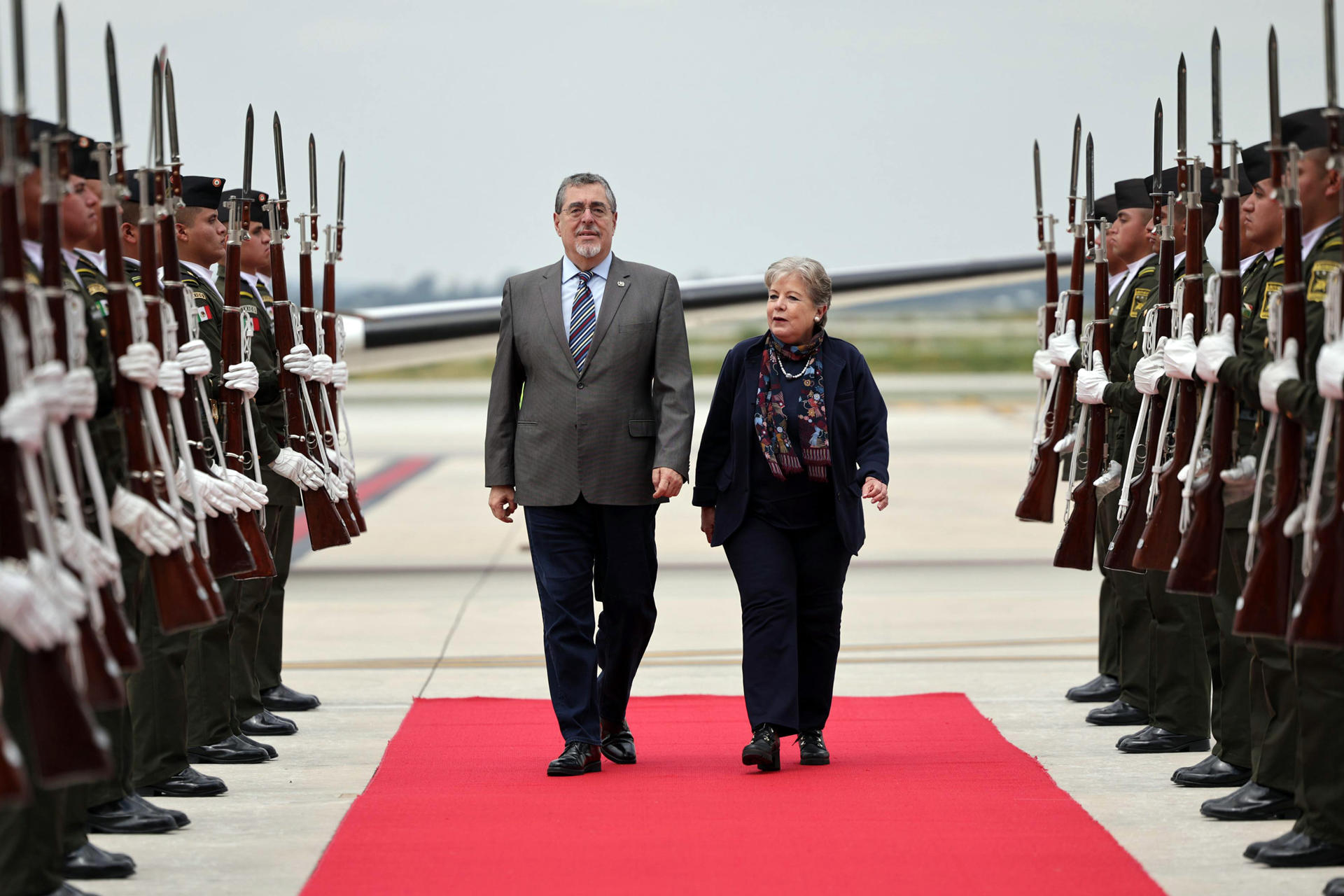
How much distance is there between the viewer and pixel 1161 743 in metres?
5.61

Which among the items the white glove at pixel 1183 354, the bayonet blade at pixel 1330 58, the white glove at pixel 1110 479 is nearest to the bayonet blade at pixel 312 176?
the white glove at pixel 1110 479

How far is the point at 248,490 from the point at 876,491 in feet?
6.87

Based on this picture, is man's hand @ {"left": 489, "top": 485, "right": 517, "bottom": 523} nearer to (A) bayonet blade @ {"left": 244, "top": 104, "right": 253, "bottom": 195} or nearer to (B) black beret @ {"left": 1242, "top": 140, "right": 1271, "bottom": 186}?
(A) bayonet blade @ {"left": 244, "top": 104, "right": 253, "bottom": 195}

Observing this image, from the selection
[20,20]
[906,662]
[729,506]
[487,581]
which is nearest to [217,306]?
[729,506]

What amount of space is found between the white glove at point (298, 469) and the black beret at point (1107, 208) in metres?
3.58

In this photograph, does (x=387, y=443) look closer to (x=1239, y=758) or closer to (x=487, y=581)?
(x=487, y=581)

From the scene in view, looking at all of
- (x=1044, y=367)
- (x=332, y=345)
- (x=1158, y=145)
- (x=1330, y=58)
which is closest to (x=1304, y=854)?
(x=1330, y=58)

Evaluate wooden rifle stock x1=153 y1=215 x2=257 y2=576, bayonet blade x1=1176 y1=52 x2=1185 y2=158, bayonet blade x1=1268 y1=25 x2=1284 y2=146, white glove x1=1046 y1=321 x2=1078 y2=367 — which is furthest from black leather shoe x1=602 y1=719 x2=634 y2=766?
bayonet blade x1=1268 y1=25 x2=1284 y2=146

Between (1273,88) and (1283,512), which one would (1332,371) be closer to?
(1283,512)

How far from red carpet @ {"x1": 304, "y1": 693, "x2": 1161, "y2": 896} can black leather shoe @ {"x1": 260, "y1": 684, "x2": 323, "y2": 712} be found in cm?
75

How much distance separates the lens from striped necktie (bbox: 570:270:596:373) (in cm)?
546

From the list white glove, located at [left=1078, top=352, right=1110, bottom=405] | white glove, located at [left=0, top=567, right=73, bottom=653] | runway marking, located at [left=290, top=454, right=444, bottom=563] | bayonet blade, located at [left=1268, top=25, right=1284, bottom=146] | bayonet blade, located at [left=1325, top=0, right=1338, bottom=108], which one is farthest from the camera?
runway marking, located at [left=290, top=454, right=444, bottom=563]

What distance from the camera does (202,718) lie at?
564cm

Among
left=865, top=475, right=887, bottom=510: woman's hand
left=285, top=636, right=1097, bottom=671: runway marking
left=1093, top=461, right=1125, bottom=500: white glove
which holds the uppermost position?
left=865, top=475, right=887, bottom=510: woman's hand
